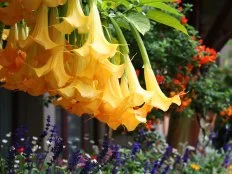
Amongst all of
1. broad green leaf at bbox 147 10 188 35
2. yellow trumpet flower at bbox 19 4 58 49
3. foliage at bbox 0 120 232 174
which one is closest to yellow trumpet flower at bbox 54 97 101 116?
yellow trumpet flower at bbox 19 4 58 49

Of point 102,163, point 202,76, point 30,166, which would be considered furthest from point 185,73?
point 30,166

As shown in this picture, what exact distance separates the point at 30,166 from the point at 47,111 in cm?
433

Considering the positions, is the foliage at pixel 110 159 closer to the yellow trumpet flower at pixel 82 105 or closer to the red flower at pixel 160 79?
the red flower at pixel 160 79

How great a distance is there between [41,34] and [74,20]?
0.08 m

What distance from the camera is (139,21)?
1.41 meters

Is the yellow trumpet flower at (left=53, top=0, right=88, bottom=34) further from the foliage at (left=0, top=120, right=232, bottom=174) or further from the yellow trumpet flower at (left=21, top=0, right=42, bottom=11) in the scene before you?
the foliage at (left=0, top=120, right=232, bottom=174)

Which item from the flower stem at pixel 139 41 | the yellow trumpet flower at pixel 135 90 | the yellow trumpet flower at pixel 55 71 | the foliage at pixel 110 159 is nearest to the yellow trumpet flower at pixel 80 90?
the yellow trumpet flower at pixel 55 71

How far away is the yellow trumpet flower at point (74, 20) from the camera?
1.20 meters

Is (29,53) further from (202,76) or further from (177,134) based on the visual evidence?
(177,134)

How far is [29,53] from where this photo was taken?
1.25 m

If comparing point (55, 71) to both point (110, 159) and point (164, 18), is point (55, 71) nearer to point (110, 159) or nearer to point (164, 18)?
point (164, 18)

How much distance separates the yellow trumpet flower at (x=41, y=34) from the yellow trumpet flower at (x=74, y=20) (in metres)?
0.03

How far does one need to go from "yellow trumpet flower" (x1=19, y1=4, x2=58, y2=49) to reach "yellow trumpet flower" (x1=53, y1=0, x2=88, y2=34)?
0.11 ft

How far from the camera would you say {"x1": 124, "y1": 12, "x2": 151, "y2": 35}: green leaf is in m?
1.38
